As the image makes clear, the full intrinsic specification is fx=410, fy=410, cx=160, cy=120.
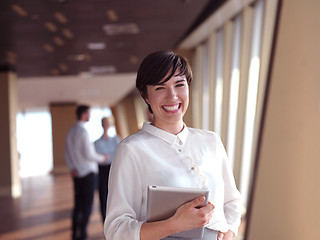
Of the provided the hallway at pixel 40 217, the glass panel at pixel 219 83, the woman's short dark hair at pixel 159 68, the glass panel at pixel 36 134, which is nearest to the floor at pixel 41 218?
the hallway at pixel 40 217

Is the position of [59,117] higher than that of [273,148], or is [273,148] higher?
[273,148]

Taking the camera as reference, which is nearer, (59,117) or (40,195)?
(40,195)

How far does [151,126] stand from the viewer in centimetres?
158

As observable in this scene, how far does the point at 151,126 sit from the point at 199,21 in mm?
6095

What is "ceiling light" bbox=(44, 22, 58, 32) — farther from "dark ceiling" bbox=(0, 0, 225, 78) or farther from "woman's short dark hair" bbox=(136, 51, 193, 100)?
"woman's short dark hair" bbox=(136, 51, 193, 100)

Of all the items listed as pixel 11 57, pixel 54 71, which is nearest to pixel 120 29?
pixel 11 57

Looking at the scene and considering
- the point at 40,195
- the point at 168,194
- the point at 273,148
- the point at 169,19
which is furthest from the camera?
the point at 40,195

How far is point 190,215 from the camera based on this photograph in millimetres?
1373

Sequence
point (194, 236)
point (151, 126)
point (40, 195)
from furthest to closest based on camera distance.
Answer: point (40, 195) → point (151, 126) → point (194, 236)

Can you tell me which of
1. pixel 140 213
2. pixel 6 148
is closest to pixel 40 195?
pixel 6 148

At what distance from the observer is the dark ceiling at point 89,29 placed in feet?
20.9

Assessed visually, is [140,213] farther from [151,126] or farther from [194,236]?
[151,126]

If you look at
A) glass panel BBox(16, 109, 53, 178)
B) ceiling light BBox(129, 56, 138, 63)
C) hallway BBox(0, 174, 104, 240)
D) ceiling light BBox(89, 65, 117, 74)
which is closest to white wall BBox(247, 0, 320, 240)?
hallway BBox(0, 174, 104, 240)

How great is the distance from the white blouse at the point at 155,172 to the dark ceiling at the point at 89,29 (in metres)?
4.88
